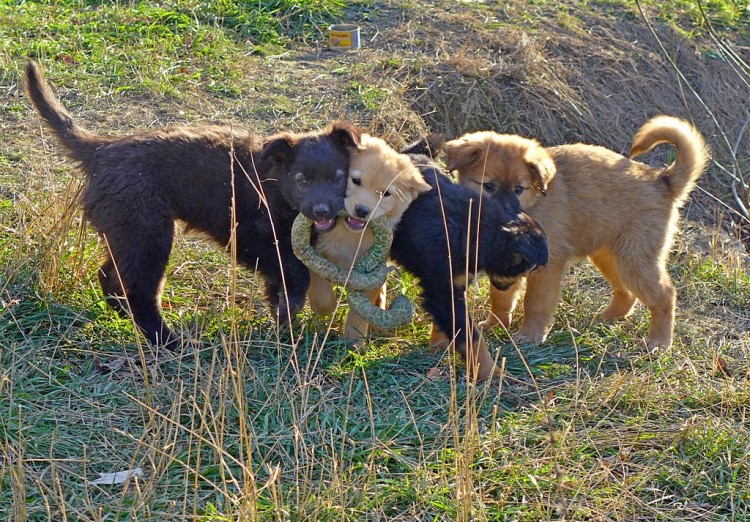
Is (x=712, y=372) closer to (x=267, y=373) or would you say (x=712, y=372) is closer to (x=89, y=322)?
(x=267, y=373)

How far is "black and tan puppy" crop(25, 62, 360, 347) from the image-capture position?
460 cm

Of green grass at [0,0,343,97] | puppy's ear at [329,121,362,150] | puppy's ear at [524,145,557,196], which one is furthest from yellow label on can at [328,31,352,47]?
puppy's ear at [329,121,362,150]

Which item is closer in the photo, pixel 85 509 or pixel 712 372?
pixel 85 509

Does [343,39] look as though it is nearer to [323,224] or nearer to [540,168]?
[540,168]

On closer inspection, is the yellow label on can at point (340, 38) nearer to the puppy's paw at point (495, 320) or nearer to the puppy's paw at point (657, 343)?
the puppy's paw at point (495, 320)

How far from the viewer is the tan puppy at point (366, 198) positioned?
15.1 ft

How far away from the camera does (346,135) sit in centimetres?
488

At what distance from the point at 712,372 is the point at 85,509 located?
318cm

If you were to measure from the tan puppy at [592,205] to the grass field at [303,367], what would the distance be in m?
0.24

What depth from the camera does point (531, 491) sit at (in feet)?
12.2

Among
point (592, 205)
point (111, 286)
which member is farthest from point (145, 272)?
point (592, 205)

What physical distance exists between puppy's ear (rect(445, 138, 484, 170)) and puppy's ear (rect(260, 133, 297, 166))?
0.96 m

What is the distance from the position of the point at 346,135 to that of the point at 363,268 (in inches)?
29.6

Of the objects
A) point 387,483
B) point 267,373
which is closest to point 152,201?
point 267,373
